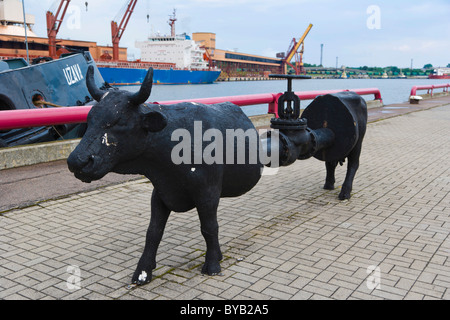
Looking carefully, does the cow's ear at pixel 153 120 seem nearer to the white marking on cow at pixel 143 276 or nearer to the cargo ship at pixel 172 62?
the white marking on cow at pixel 143 276

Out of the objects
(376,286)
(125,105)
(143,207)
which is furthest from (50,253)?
(376,286)

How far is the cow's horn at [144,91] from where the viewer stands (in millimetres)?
2592

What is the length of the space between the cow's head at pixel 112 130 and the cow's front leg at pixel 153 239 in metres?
0.56

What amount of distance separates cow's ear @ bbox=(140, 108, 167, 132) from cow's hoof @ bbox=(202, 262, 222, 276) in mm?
1164

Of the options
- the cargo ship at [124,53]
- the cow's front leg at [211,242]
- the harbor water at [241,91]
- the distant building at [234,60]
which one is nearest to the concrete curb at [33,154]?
the cow's front leg at [211,242]

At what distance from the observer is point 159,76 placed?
49594 millimetres

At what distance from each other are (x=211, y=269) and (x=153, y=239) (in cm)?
50

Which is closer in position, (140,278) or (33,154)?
(140,278)

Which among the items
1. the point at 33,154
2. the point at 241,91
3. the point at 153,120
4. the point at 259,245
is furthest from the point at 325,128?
the point at 241,91

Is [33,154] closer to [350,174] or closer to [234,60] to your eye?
[350,174]

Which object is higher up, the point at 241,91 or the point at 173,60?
the point at 173,60

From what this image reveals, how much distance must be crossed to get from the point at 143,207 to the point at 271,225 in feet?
5.07

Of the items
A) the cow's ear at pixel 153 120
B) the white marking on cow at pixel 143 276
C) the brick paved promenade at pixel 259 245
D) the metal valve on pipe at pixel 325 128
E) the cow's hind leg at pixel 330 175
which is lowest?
the brick paved promenade at pixel 259 245

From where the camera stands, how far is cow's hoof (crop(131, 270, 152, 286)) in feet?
10.3
